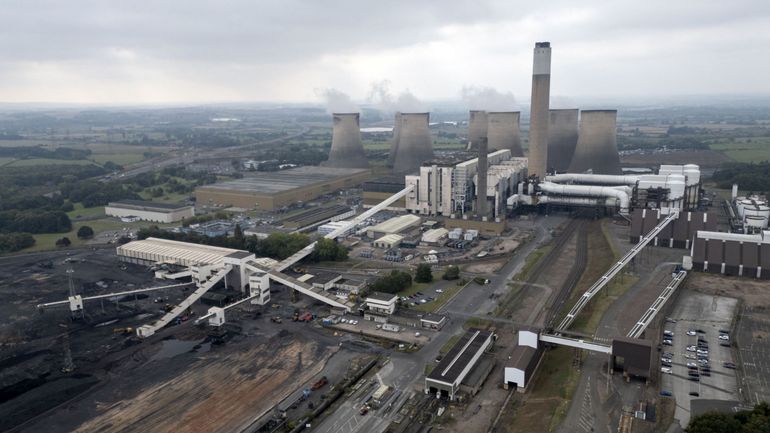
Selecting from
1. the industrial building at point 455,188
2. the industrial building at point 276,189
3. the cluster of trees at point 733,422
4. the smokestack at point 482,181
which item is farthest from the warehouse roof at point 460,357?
the industrial building at point 276,189

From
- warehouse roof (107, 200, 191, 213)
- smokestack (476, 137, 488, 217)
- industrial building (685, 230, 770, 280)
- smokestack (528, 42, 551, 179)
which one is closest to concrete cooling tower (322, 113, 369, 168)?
warehouse roof (107, 200, 191, 213)

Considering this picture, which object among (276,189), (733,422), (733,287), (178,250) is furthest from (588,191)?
(733,422)

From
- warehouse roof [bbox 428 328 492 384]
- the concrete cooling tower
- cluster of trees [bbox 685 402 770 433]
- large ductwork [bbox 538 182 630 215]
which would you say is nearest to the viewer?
cluster of trees [bbox 685 402 770 433]

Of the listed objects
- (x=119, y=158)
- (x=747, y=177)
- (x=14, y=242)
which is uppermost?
(x=747, y=177)

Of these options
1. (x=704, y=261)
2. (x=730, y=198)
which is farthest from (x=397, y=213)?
(x=730, y=198)

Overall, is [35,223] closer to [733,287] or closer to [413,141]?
[413,141]

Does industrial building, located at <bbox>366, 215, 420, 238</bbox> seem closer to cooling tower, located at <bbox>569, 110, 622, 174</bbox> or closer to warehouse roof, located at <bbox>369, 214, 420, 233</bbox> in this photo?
warehouse roof, located at <bbox>369, 214, 420, 233</bbox>
